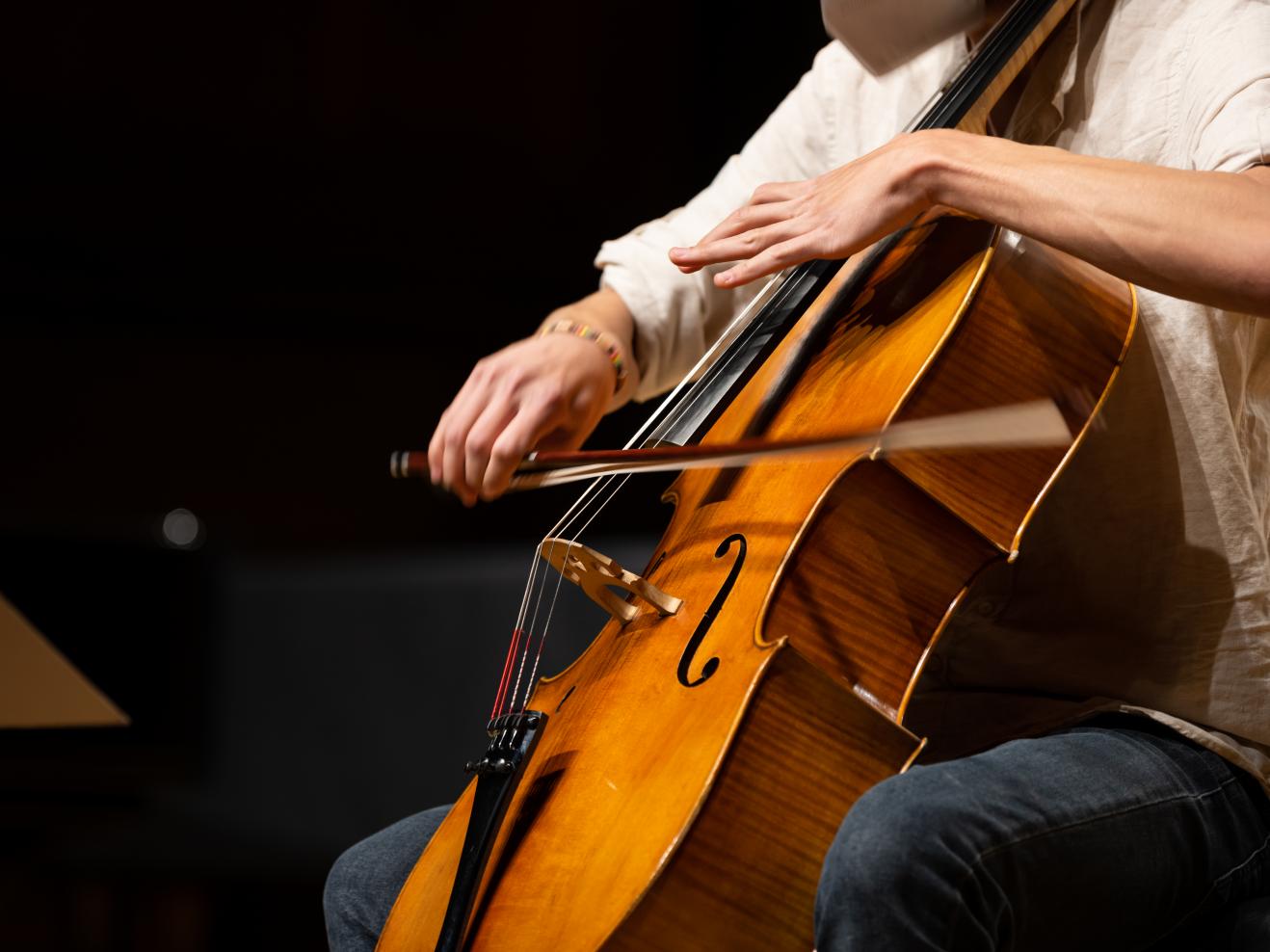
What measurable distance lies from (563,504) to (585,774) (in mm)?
1794

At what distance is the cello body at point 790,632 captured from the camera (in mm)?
623

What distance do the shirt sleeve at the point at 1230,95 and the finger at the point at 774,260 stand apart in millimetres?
267

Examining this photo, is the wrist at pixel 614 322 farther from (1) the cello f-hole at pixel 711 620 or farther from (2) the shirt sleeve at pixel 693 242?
(1) the cello f-hole at pixel 711 620

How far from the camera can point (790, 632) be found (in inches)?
27.7

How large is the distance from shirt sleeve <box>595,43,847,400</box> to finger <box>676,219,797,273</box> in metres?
0.22

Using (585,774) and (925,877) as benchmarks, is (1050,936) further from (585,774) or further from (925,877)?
(585,774)

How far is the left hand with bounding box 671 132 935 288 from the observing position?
801mm

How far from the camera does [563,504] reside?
97.3 inches

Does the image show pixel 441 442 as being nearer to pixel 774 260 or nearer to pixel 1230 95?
pixel 774 260

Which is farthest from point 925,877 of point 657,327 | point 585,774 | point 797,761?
point 657,327

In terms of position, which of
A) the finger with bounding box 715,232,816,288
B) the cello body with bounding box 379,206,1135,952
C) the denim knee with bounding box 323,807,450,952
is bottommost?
the denim knee with bounding box 323,807,450,952

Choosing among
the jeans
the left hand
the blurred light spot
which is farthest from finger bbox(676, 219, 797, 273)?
the blurred light spot

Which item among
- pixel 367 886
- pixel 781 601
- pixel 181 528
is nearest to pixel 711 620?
pixel 781 601

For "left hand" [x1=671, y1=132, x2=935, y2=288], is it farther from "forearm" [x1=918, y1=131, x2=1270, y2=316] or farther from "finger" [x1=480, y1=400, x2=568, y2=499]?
"finger" [x1=480, y1=400, x2=568, y2=499]
